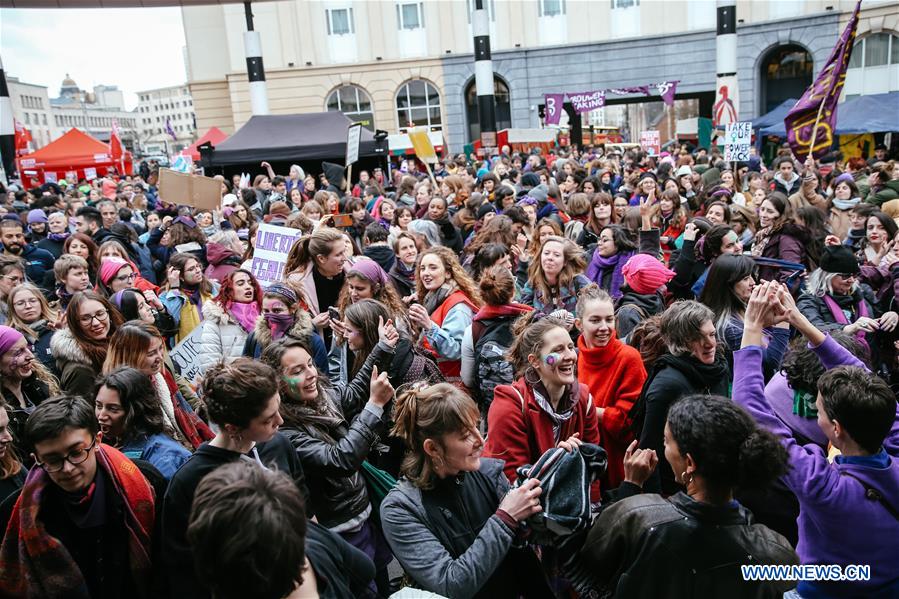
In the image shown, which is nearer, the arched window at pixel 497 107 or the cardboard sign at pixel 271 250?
the cardboard sign at pixel 271 250

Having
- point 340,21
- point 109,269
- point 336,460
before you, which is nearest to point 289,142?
point 109,269

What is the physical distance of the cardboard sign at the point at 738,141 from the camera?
11266mm

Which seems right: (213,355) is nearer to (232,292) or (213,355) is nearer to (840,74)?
(232,292)

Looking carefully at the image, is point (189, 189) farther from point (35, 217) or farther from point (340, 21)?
point (340, 21)

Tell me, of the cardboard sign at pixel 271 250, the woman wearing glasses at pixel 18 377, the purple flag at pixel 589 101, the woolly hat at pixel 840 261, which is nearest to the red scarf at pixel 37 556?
the woman wearing glasses at pixel 18 377

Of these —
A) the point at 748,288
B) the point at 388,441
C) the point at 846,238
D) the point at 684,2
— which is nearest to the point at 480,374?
the point at 388,441

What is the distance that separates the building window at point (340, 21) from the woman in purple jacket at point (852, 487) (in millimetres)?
35772

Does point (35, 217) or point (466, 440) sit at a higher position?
point (35, 217)

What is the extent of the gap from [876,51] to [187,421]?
33.3m

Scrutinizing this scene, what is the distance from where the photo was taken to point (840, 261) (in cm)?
481

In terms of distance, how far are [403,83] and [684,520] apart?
116ft

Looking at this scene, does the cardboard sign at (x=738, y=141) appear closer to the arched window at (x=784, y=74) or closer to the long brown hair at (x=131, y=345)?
the long brown hair at (x=131, y=345)

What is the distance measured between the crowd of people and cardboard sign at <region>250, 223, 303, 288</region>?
4.04ft

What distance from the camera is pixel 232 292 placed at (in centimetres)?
520
